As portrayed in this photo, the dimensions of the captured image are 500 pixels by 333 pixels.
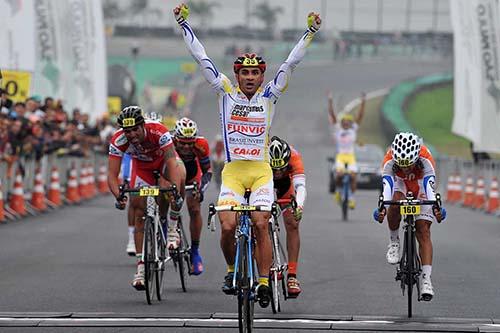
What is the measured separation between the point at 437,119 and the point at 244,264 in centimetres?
6126

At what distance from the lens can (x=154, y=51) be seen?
98.8 meters

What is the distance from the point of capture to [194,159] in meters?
15.6

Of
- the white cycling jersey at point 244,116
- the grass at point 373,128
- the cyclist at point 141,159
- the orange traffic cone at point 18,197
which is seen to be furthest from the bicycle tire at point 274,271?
the grass at point 373,128

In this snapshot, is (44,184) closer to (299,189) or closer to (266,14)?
(299,189)

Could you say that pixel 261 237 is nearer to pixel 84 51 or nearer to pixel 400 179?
pixel 400 179

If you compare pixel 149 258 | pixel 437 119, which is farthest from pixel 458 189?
pixel 437 119

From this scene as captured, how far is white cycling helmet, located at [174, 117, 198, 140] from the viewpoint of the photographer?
49.3 feet

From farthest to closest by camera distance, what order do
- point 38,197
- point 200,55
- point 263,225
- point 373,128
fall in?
point 373,128 → point 38,197 → point 200,55 → point 263,225

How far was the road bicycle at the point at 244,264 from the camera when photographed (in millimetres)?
10414

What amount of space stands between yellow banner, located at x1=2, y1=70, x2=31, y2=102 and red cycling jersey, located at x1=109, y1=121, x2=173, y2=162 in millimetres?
12643

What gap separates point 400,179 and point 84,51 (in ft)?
82.0

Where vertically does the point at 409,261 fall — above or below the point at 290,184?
below

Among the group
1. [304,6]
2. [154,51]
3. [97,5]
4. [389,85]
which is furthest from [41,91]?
[304,6]

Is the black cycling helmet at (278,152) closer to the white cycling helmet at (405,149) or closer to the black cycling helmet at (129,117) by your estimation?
the white cycling helmet at (405,149)
